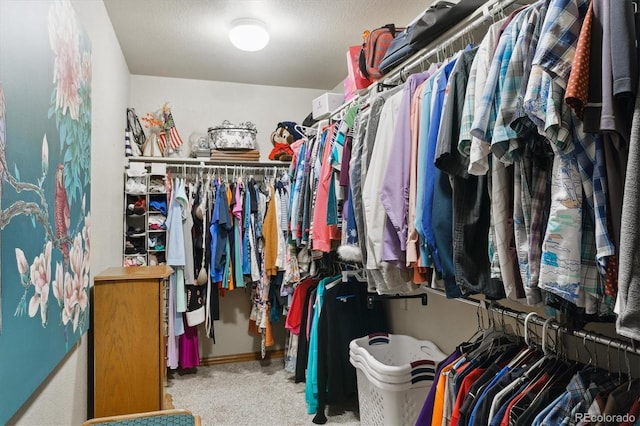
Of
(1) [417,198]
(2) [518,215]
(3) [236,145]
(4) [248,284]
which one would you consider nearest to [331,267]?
(4) [248,284]

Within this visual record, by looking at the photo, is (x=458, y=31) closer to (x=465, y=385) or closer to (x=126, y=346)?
(x=465, y=385)

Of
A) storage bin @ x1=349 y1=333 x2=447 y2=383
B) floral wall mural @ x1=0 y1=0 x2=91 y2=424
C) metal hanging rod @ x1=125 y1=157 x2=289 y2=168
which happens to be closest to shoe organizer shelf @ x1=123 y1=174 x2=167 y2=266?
metal hanging rod @ x1=125 y1=157 x2=289 y2=168

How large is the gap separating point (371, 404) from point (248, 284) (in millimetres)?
1836

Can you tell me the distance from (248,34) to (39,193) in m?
1.82

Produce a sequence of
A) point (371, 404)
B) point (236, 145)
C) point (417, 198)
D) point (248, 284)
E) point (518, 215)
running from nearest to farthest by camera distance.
Result: point (518, 215) < point (417, 198) < point (371, 404) < point (236, 145) < point (248, 284)

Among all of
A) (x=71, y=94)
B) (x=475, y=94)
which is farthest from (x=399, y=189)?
(x=71, y=94)

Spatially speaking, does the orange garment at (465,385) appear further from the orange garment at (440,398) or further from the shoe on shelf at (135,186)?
the shoe on shelf at (135,186)

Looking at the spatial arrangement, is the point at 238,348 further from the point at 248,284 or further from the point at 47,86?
the point at 47,86

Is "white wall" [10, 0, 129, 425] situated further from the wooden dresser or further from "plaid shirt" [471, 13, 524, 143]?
"plaid shirt" [471, 13, 524, 143]

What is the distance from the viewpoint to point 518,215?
988 mm

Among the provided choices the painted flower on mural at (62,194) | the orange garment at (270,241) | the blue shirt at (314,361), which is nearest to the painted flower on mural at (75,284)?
the painted flower on mural at (62,194)

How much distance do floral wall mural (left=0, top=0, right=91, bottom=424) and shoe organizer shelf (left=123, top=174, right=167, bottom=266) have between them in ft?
4.71

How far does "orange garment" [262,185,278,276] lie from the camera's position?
10.8ft

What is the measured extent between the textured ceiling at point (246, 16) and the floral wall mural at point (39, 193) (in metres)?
1.04
